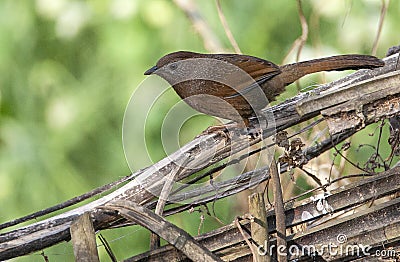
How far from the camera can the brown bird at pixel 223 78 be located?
3564 mm

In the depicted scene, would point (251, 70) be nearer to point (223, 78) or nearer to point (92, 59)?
point (223, 78)

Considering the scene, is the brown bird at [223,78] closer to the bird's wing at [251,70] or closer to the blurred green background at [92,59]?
the bird's wing at [251,70]

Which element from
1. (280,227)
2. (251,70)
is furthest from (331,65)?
(280,227)

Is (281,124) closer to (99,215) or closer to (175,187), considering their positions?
(175,187)

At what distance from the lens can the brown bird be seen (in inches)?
140

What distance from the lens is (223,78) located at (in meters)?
3.70

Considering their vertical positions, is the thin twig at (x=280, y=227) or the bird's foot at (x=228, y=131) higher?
the bird's foot at (x=228, y=131)

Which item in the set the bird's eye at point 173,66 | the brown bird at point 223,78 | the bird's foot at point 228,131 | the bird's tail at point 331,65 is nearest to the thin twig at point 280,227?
the bird's foot at point 228,131

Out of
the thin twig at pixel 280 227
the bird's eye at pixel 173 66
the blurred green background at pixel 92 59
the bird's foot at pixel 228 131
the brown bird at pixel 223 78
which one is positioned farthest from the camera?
the blurred green background at pixel 92 59

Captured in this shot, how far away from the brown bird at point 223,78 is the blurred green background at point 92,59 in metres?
1.07

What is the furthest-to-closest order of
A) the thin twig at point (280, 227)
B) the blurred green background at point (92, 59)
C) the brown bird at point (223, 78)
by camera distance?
the blurred green background at point (92, 59)
the brown bird at point (223, 78)
the thin twig at point (280, 227)

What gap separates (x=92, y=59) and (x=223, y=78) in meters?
2.06

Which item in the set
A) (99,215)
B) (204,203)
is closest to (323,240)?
(204,203)

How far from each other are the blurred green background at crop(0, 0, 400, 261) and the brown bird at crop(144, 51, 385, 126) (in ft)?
3.51
